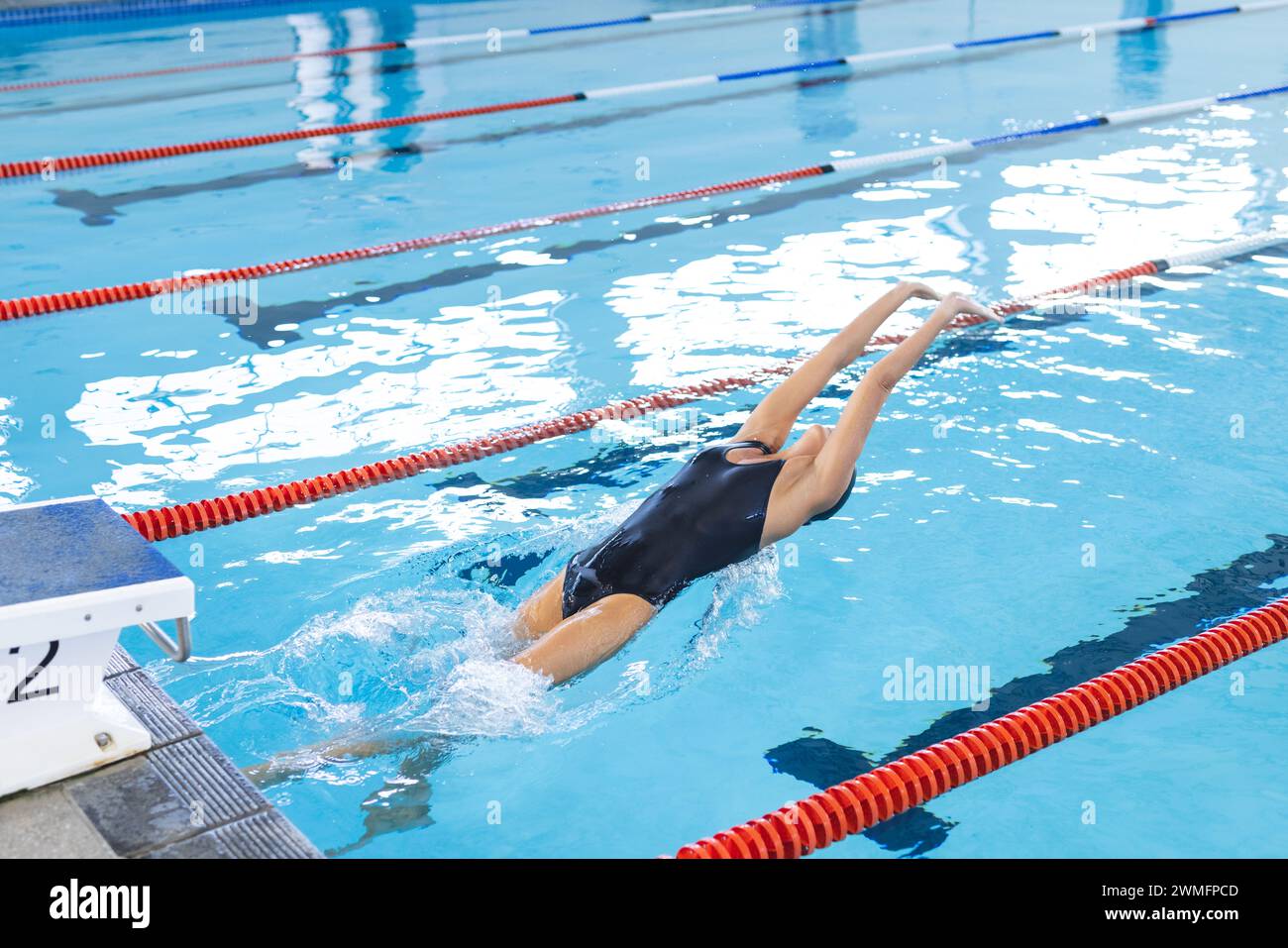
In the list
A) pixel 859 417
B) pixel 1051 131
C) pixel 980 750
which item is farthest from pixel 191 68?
pixel 980 750

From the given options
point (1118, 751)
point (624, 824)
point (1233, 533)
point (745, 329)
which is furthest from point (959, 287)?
point (624, 824)

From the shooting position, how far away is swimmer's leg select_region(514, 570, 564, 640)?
121 inches

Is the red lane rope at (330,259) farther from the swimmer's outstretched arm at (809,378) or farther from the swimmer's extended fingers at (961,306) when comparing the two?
the swimmer's extended fingers at (961,306)

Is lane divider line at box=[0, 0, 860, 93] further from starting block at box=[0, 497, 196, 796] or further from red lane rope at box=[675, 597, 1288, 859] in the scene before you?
red lane rope at box=[675, 597, 1288, 859]

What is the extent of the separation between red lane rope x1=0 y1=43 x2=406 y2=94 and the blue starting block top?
8626 millimetres

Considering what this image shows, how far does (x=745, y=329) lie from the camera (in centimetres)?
512

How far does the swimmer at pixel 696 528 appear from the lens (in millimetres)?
2943

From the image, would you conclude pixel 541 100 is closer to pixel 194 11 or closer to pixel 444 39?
pixel 444 39

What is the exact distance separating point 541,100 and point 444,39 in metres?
3.39

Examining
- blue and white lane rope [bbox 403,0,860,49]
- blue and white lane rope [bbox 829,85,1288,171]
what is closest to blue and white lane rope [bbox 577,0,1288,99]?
blue and white lane rope [bbox 829,85,1288,171]

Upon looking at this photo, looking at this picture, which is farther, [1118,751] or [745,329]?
[745,329]

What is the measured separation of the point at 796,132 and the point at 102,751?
6798 millimetres

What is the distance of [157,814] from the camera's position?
212cm
